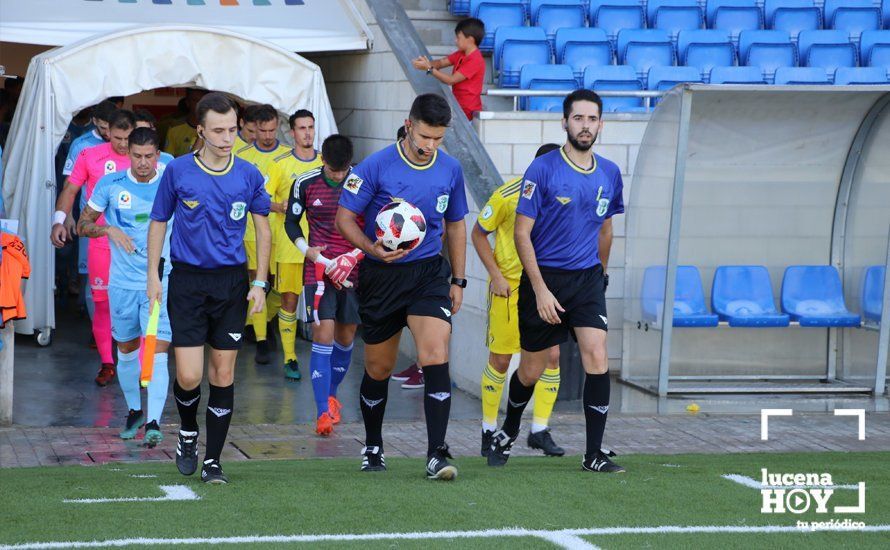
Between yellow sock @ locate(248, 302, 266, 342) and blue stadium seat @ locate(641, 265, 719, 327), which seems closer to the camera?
blue stadium seat @ locate(641, 265, 719, 327)

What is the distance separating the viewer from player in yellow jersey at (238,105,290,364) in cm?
1113

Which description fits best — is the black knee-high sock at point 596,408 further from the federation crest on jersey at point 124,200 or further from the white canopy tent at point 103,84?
the white canopy tent at point 103,84

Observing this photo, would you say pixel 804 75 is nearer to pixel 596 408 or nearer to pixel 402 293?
pixel 596 408

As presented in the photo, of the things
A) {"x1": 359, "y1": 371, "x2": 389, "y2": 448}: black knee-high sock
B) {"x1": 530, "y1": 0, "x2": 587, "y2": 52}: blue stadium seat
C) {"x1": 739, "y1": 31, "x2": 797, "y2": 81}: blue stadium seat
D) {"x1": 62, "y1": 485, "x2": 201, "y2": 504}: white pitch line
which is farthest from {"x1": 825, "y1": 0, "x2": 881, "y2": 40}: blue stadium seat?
{"x1": 62, "y1": 485, "x2": 201, "y2": 504}: white pitch line

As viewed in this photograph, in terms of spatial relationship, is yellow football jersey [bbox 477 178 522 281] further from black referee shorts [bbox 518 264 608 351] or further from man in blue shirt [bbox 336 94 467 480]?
man in blue shirt [bbox 336 94 467 480]

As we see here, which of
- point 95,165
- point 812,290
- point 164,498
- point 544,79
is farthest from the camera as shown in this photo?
point 544,79

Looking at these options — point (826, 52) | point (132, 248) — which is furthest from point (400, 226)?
point (826, 52)

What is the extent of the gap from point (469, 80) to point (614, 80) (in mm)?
1600

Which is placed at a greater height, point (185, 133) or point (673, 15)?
point (673, 15)

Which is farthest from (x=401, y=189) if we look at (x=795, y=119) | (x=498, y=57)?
(x=498, y=57)

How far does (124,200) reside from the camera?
863cm

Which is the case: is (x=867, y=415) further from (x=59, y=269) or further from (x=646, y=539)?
(x=59, y=269)

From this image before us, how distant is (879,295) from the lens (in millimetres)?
11133

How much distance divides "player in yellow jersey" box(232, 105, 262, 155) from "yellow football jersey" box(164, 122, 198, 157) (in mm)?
2142
